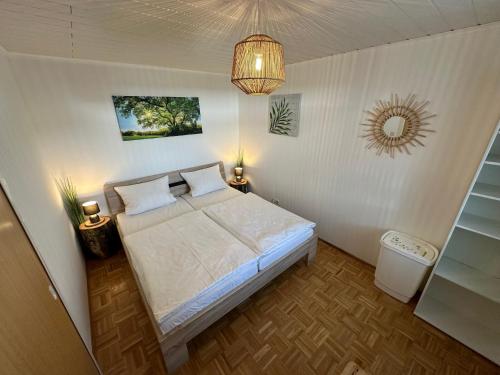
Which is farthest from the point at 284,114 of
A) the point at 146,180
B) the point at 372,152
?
the point at 146,180

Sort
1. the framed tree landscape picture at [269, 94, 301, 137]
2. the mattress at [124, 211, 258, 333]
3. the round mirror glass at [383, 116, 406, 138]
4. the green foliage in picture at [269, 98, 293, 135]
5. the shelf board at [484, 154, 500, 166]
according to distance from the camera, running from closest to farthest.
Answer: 1. the shelf board at [484, 154, 500, 166]
2. the mattress at [124, 211, 258, 333]
3. the round mirror glass at [383, 116, 406, 138]
4. the framed tree landscape picture at [269, 94, 301, 137]
5. the green foliage in picture at [269, 98, 293, 135]

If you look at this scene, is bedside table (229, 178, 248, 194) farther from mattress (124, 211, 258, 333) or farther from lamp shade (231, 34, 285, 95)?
lamp shade (231, 34, 285, 95)

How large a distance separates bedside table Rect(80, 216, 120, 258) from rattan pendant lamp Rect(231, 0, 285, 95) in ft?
8.22

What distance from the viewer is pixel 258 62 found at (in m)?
1.08

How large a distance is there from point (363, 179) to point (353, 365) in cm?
173

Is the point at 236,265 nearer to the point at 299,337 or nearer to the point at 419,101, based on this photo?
the point at 299,337

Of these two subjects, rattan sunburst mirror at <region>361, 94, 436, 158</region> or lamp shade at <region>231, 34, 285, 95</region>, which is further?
rattan sunburst mirror at <region>361, 94, 436, 158</region>

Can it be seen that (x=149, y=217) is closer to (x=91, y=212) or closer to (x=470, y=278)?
(x=91, y=212)

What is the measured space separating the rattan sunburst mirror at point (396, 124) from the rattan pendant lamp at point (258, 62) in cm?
142

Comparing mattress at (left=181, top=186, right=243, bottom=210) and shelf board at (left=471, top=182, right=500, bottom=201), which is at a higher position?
shelf board at (left=471, top=182, right=500, bottom=201)

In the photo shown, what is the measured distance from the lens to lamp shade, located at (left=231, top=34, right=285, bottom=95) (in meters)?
1.06

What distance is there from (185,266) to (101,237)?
1.51 m

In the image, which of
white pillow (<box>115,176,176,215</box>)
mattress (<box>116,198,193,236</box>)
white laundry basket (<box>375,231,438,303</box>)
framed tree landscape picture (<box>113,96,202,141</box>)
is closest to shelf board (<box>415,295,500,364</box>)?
white laundry basket (<box>375,231,438,303</box>)

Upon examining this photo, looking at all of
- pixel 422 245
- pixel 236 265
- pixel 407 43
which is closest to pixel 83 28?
pixel 236 265
